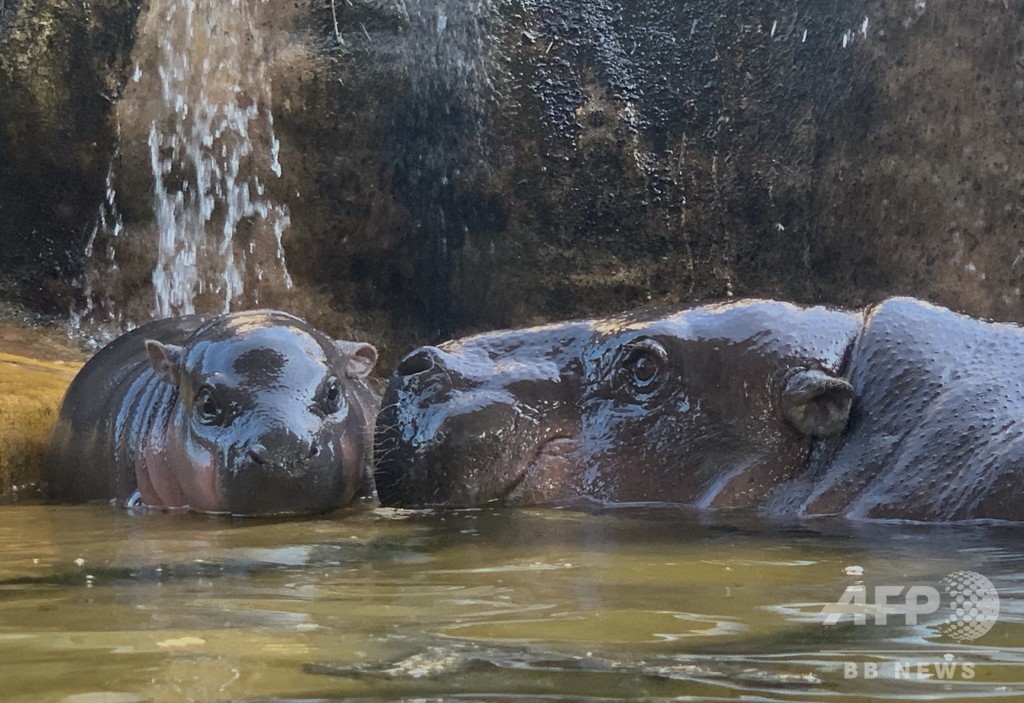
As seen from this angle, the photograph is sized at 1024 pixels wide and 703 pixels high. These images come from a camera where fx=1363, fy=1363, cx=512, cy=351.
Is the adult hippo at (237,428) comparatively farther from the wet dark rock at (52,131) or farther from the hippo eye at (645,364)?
the wet dark rock at (52,131)

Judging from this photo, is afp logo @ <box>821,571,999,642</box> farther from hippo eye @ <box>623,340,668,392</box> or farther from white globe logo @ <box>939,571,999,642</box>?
hippo eye @ <box>623,340,668,392</box>

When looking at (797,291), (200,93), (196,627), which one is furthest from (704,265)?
(196,627)

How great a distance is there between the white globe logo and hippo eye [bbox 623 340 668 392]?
4.67ft

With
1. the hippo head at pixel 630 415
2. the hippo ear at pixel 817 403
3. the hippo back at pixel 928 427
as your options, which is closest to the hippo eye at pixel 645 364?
the hippo head at pixel 630 415

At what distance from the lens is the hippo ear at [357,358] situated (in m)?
5.45

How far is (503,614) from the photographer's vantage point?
7.57 ft

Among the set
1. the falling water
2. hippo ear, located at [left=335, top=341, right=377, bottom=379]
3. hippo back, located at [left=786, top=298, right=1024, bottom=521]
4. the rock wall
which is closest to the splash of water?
the falling water

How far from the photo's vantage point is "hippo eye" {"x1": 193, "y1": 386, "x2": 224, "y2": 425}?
487cm

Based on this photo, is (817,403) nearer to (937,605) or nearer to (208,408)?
(937,605)

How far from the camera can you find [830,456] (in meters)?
3.94

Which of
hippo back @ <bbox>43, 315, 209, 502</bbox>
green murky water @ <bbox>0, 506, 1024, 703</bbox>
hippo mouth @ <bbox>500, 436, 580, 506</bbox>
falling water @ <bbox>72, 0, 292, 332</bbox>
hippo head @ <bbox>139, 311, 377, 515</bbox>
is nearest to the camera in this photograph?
green murky water @ <bbox>0, 506, 1024, 703</bbox>

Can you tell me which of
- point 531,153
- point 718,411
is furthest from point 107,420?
point 531,153

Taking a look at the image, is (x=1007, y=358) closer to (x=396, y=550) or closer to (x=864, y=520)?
(x=864, y=520)

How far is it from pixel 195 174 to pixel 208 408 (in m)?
5.82
